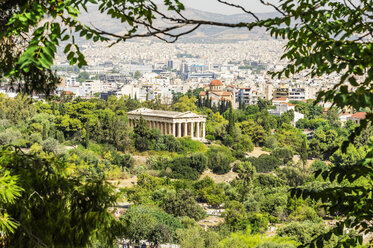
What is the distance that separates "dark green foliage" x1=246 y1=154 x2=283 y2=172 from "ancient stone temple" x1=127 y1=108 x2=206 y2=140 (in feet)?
20.7

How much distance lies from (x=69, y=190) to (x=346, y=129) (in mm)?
38241

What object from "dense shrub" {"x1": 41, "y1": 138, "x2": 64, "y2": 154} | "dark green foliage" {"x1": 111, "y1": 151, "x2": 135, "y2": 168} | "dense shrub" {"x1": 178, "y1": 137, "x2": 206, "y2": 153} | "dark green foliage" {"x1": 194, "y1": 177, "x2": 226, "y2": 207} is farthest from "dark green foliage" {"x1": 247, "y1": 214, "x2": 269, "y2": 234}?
"dense shrub" {"x1": 178, "y1": 137, "x2": 206, "y2": 153}

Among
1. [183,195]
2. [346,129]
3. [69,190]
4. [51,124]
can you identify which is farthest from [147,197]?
[346,129]

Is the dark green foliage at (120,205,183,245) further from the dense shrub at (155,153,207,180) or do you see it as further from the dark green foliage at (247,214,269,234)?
the dense shrub at (155,153,207,180)

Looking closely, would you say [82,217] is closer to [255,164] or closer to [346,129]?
[255,164]

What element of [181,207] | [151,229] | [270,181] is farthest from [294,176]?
[151,229]

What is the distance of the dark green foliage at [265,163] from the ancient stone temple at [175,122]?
6296 millimetres

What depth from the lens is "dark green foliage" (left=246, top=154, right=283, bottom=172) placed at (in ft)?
93.6

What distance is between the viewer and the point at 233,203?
19156 millimetres

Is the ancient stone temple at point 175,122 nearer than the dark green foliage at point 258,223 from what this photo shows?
No

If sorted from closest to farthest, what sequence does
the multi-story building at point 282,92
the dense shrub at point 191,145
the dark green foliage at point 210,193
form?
the dark green foliage at point 210,193 < the dense shrub at point 191,145 < the multi-story building at point 282,92

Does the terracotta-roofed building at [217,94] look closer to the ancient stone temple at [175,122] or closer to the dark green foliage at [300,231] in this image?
the ancient stone temple at [175,122]

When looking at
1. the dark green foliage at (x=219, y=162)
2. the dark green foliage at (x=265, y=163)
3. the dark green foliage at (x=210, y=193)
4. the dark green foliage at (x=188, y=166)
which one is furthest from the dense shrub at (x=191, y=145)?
the dark green foliage at (x=210, y=193)

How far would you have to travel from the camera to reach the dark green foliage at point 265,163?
28.5 m
